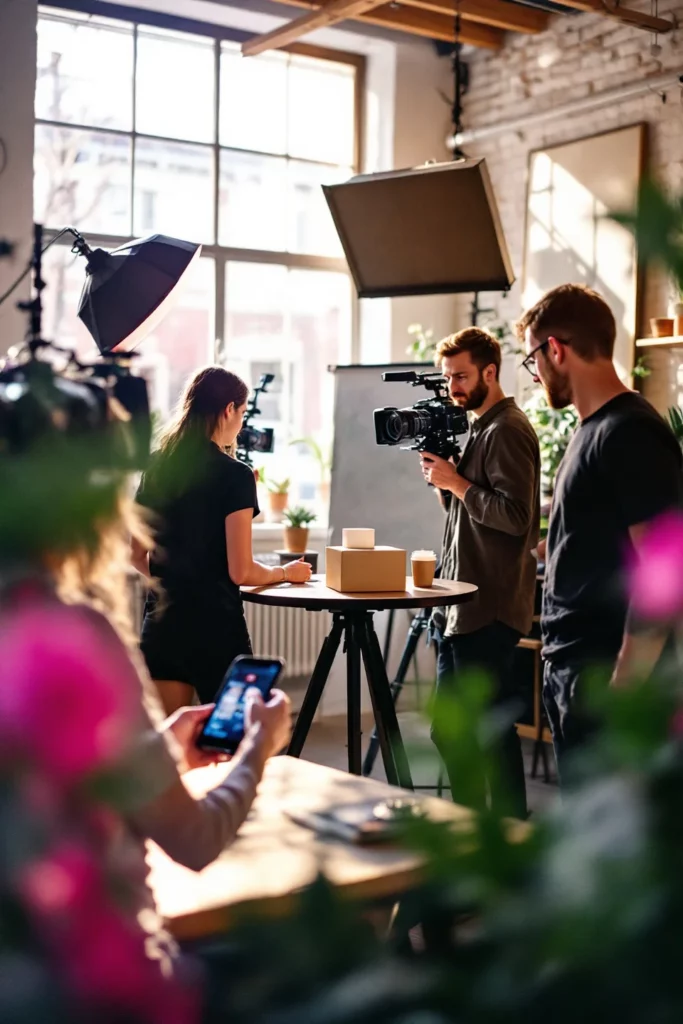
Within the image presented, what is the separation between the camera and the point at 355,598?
3.27 m

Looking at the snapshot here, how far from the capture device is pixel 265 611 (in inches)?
230

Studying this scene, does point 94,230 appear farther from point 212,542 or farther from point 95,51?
point 212,542

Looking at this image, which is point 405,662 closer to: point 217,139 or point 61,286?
point 61,286

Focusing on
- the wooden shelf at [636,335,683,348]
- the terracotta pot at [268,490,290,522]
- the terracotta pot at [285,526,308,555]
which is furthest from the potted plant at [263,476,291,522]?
the wooden shelf at [636,335,683,348]

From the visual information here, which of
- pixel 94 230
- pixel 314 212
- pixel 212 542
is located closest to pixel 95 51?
pixel 94 230

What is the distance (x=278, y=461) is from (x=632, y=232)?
6.05 m

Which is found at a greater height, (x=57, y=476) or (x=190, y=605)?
(x=57, y=476)

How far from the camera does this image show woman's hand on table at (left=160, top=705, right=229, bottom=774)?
1594mm

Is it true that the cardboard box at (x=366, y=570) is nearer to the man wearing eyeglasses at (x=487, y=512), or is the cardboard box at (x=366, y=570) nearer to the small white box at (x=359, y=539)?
the small white box at (x=359, y=539)

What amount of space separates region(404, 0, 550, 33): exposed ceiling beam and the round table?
3.12 m

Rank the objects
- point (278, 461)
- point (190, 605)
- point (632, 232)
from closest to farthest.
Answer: point (632, 232)
point (190, 605)
point (278, 461)

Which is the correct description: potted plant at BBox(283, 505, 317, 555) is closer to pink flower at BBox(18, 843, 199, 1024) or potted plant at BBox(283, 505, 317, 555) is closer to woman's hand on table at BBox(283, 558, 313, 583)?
woman's hand on table at BBox(283, 558, 313, 583)

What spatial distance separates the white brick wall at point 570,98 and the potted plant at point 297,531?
1.62 m

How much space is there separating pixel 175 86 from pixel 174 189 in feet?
1.69
